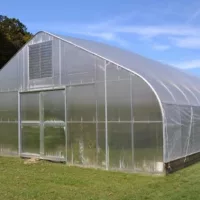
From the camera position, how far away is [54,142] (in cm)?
1398

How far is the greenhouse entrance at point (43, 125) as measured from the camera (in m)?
13.7

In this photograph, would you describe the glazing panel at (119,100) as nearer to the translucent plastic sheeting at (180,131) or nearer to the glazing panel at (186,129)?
the translucent plastic sheeting at (180,131)

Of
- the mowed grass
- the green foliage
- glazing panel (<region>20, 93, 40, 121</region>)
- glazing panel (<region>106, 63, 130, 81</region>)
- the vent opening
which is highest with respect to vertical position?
the green foliage

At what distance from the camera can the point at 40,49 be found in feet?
47.4

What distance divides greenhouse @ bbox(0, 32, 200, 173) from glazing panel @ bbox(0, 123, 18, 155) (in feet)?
0.15

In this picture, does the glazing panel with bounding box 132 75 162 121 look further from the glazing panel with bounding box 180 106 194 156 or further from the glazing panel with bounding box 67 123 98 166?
the glazing panel with bounding box 67 123 98 166

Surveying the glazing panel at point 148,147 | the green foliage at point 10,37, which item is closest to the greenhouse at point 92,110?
the glazing panel at point 148,147

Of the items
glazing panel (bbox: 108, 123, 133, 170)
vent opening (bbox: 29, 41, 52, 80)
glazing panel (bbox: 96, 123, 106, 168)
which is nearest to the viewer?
glazing panel (bbox: 108, 123, 133, 170)

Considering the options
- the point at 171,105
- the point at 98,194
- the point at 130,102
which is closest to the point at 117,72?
the point at 130,102

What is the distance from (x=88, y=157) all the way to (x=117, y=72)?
3.23 metres

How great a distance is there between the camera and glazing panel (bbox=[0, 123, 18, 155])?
15622mm

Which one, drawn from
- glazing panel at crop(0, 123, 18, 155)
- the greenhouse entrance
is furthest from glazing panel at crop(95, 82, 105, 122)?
glazing panel at crop(0, 123, 18, 155)

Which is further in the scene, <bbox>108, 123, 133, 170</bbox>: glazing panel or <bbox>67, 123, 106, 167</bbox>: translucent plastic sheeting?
<bbox>67, 123, 106, 167</bbox>: translucent plastic sheeting

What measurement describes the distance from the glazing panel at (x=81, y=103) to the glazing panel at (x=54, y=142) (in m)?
0.88
